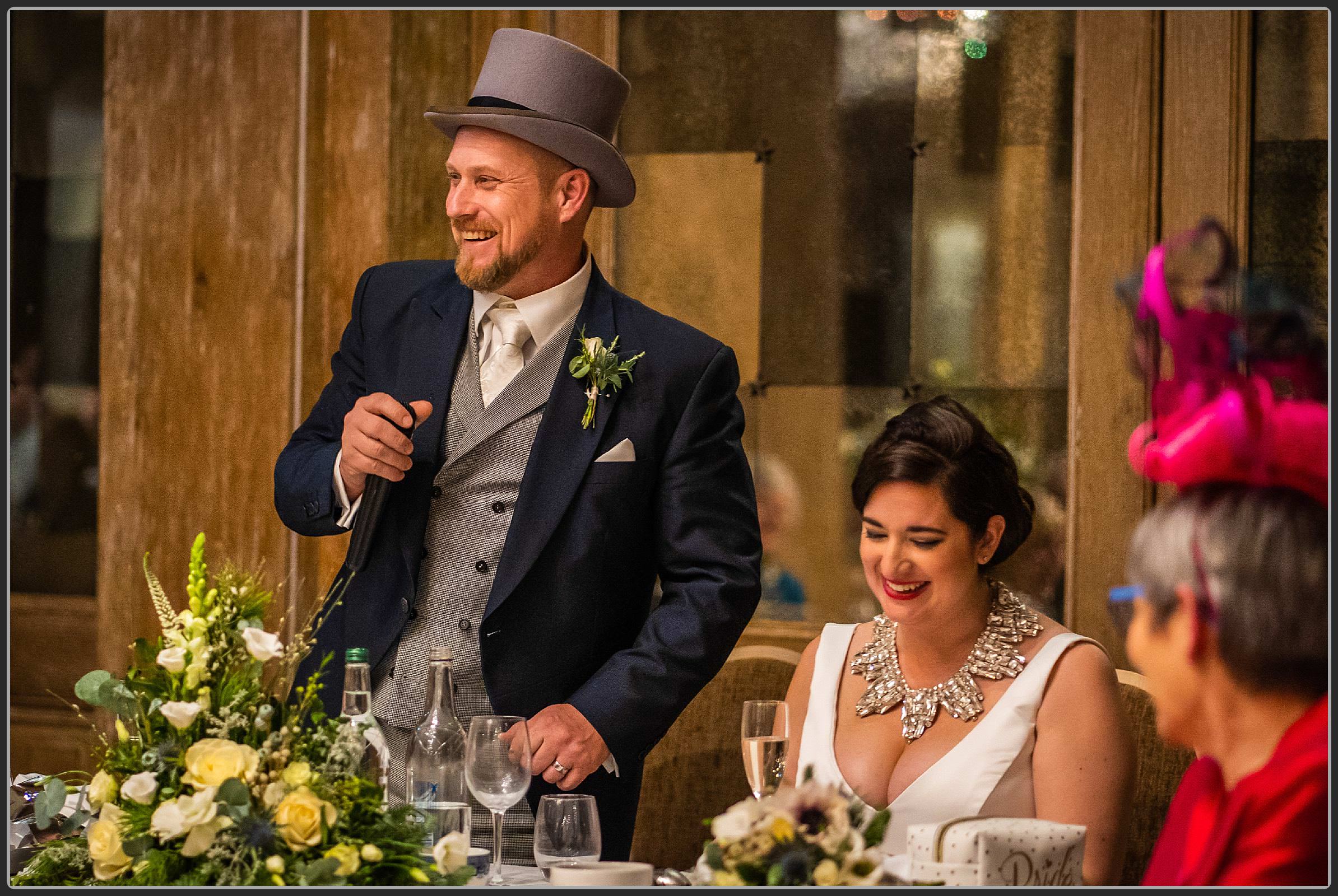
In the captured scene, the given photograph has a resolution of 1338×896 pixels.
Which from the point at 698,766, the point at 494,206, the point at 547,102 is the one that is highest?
the point at 547,102

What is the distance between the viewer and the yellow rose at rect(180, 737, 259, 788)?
4.79 ft

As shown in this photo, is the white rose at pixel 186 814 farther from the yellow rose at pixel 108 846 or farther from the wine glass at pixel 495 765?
the wine glass at pixel 495 765

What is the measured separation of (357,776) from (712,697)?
4.45 feet

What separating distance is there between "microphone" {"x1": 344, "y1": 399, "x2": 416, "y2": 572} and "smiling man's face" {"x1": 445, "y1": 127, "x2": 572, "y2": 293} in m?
0.29

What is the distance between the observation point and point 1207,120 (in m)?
3.20

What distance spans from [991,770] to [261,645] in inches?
45.4

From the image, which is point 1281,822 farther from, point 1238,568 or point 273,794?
point 273,794

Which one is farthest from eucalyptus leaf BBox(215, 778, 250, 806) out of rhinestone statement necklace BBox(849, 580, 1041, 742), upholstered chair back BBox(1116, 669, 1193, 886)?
upholstered chair back BBox(1116, 669, 1193, 886)

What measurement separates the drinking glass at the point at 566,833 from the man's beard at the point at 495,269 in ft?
3.23

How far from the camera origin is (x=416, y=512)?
7.43 ft

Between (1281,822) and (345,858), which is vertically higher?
(1281,822)

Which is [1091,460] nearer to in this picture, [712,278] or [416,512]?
[712,278]

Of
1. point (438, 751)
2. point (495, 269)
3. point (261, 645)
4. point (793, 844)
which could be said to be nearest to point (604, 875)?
point (793, 844)

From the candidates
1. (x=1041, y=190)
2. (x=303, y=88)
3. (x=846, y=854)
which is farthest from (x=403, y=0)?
(x=846, y=854)
